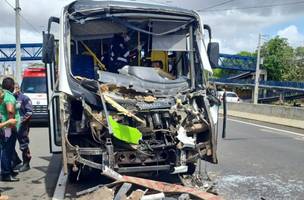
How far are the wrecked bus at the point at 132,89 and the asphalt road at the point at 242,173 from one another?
730 mm

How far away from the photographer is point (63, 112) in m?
6.59

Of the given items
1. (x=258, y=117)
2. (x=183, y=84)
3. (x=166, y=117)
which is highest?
(x=183, y=84)

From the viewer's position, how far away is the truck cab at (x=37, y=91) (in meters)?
17.3

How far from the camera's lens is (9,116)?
7254mm

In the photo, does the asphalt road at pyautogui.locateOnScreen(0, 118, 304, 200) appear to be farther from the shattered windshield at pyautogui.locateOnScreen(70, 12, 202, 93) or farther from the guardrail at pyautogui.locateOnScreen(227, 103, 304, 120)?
the guardrail at pyautogui.locateOnScreen(227, 103, 304, 120)

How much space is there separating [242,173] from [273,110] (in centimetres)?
1711

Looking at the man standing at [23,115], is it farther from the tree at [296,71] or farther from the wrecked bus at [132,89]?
the tree at [296,71]

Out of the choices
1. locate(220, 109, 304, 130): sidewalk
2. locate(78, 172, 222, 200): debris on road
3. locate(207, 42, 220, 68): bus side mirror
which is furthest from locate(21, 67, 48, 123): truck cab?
locate(78, 172, 222, 200): debris on road

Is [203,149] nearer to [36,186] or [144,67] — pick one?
[144,67]

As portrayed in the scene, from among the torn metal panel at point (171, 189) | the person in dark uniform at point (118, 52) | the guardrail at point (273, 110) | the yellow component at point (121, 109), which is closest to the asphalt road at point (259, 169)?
the torn metal panel at point (171, 189)

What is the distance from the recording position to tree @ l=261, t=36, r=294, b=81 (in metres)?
72.9

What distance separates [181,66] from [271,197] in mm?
2759

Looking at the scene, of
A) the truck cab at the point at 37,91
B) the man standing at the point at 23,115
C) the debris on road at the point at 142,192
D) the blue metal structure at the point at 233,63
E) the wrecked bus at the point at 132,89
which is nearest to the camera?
the debris on road at the point at 142,192

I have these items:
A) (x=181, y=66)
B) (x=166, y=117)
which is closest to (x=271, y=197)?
(x=166, y=117)
